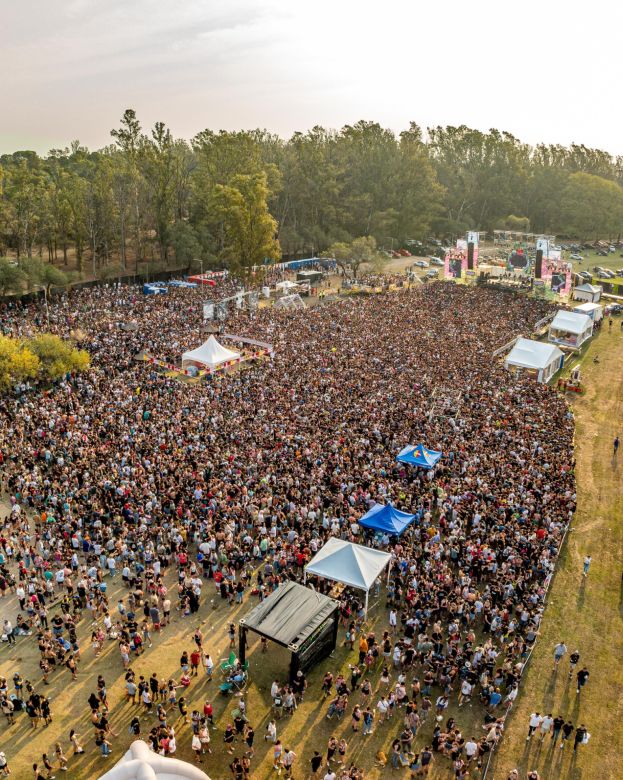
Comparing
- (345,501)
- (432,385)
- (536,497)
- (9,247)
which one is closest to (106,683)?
(345,501)

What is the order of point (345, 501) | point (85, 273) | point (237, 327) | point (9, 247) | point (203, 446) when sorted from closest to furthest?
point (345, 501) → point (203, 446) → point (237, 327) → point (9, 247) → point (85, 273)

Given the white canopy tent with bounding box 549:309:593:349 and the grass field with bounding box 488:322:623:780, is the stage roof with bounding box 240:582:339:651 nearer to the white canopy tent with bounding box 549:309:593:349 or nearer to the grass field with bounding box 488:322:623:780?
the grass field with bounding box 488:322:623:780

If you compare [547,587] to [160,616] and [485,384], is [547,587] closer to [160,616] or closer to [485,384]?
[160,616]

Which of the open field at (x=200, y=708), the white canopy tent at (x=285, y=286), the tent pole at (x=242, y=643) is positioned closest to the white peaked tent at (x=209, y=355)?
the open field at (x=200, y=708)

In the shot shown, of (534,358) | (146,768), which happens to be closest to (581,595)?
(146,768)

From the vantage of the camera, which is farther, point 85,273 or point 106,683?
point 85,273

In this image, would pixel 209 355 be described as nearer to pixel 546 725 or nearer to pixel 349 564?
pixel 349 564

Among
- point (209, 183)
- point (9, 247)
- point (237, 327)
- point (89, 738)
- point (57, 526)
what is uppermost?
point (209, 183)
